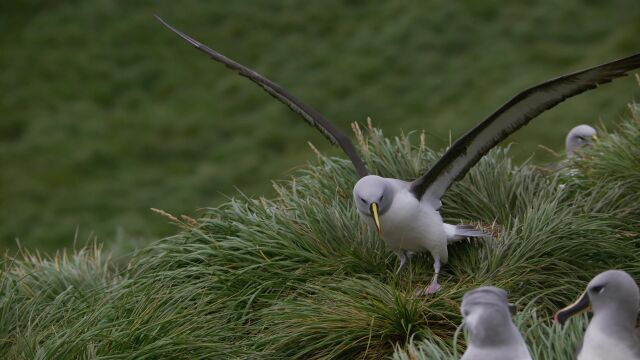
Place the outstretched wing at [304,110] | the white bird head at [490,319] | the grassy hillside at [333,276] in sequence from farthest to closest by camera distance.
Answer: the outstretched wing at [304,110], the grassy hillside at [333,276], the white bird head at [490,319]

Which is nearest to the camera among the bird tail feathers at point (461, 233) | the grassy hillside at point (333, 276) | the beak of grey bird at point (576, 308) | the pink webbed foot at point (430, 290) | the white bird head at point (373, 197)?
the beak of grey bird at point (576, 308)

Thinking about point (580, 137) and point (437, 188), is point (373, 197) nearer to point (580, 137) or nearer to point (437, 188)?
point (437, 188)

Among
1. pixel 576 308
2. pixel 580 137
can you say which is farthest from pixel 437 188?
pixel 580 137

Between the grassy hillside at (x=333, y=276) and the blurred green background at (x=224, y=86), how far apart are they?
20.2 ft

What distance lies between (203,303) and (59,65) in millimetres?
11335

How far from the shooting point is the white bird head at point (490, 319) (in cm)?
306

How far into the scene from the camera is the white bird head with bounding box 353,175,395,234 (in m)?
4.76

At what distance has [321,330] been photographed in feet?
14.4

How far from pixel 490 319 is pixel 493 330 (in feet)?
0.13

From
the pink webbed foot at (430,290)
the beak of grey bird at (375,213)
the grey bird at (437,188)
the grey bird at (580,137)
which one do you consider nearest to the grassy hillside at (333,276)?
the pink webbed foot at (430,290)

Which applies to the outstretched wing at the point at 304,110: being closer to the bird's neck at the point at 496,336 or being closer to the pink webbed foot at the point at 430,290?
the pink webbed foot at the point at 430,290

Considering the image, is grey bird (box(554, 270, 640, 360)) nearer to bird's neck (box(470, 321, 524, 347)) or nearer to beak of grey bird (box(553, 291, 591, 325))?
beak of grey bird (box(553, 291, 591, 325))

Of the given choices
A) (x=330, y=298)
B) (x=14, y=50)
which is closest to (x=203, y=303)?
(x=330, y=298)

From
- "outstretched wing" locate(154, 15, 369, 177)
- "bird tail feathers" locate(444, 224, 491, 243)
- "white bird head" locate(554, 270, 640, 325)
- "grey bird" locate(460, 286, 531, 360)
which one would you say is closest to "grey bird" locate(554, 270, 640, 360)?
"white bird head" locate(554, 270, 640, 325)
